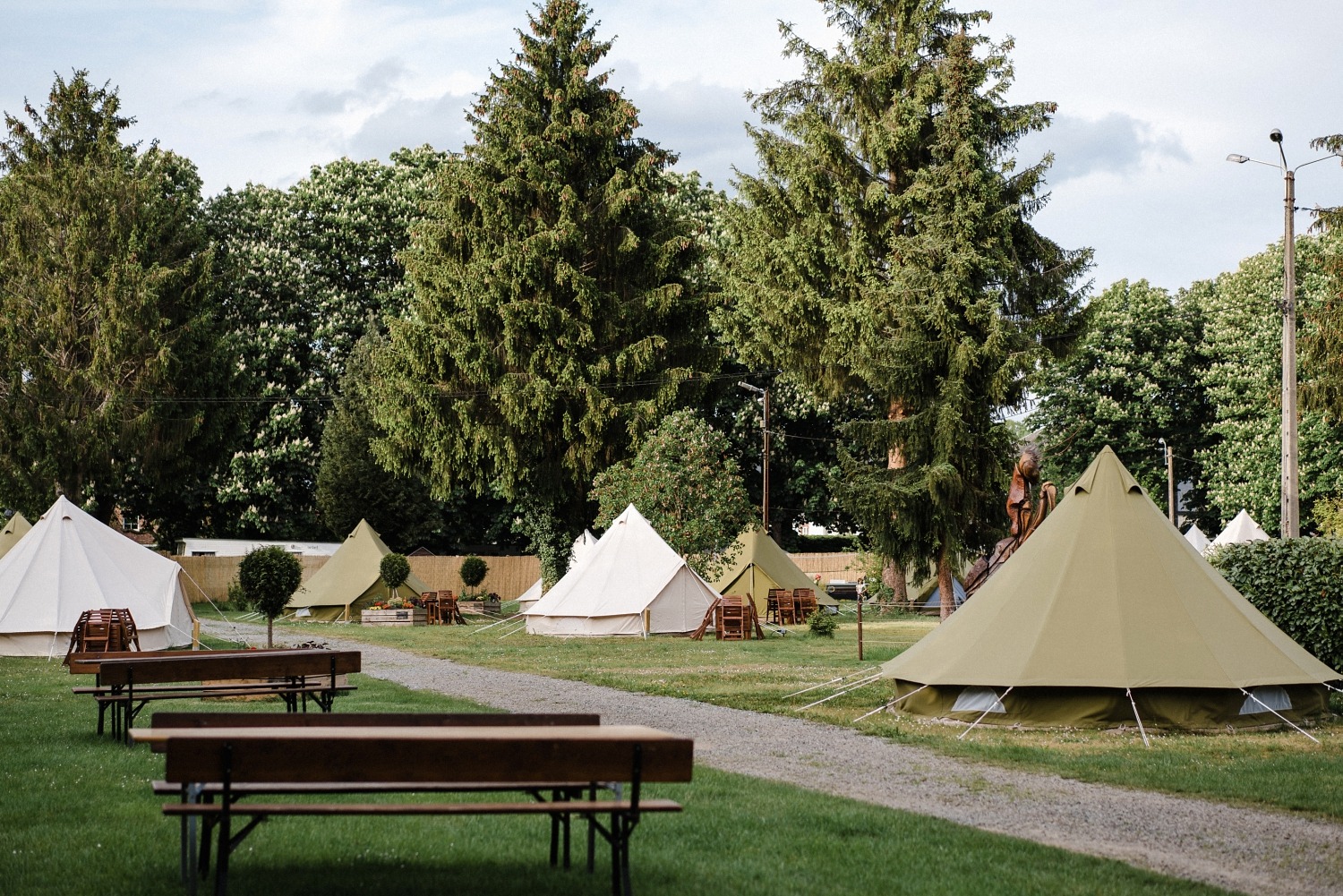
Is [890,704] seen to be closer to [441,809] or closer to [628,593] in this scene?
[441,809]

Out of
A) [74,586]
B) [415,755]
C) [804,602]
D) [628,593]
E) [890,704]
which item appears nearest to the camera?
[415,755]

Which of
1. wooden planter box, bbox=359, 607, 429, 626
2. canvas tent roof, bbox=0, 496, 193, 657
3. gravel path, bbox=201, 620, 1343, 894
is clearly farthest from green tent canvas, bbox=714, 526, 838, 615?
gravel path, bbox=201, 620, 1343, 894

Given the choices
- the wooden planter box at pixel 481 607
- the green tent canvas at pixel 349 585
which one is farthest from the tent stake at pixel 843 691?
the wooden planter box at pixel 481 607

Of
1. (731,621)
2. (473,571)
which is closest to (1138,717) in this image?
(731,621)

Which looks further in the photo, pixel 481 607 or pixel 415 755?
pixel 481 607

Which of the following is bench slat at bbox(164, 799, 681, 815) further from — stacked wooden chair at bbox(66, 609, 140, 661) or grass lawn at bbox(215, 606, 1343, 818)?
stacked wooden chair at bbox(66, 609, 140, 661)

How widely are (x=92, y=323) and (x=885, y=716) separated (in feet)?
121

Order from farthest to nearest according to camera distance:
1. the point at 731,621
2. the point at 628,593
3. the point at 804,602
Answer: the point at 804,602, the point at 628,593, the point at 731,621

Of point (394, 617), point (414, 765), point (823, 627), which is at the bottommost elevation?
point (394, 617)

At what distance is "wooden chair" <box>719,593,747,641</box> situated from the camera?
94.8 feet

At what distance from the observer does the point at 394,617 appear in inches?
1495

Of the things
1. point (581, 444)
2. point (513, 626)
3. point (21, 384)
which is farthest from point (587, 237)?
point (21, 384)

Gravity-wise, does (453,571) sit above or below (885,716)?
above

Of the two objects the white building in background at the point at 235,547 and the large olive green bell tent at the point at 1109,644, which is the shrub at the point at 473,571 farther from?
the large olive green bell tent at the point at 1109,644
